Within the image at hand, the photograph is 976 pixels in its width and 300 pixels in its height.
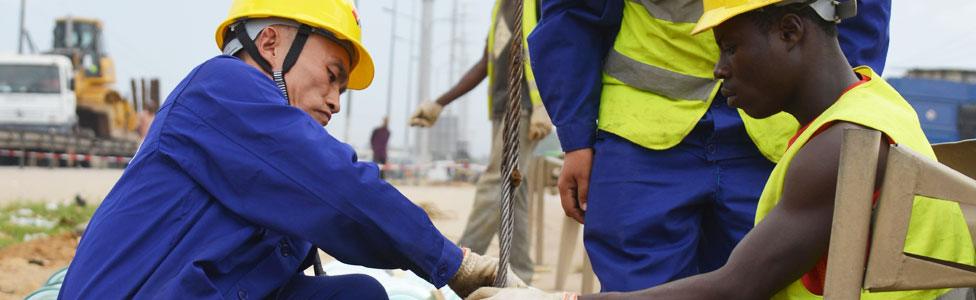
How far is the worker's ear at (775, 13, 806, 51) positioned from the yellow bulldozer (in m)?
28.2

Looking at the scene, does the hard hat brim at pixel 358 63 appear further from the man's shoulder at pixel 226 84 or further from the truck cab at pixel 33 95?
the truck cab at pixel 33 95

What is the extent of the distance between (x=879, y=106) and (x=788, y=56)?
0.80 feet

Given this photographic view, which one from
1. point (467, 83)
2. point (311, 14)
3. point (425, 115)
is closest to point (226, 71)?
point (311, 14)

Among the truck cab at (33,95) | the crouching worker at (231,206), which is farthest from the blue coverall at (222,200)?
the truck cab at (33,95)

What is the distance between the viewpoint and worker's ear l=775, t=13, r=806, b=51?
2102 mm

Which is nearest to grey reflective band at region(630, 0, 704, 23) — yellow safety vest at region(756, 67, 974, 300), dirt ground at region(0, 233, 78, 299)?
yellow safety vest at region(756, 67, 974, 300)

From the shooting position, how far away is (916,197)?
1.78 metres

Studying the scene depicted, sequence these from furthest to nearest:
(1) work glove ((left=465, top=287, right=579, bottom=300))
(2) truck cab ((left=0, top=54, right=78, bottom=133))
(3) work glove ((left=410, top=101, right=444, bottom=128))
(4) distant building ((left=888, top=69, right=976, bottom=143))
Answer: (2) truck cab ((left=0, top=54, right=78, bottom=133)) → (4) distant building ((left=888, top=69, right=976, bottom=143)) → (3) work glove ((left=410, top=101, right=444, bottom=128)) → (1) work glove ((left=465, top=287, right=579, bottom=300))

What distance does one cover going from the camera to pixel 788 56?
211 cm

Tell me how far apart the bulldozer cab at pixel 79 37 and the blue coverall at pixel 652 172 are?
30.5 meters

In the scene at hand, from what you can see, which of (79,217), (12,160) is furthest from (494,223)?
(12,160)

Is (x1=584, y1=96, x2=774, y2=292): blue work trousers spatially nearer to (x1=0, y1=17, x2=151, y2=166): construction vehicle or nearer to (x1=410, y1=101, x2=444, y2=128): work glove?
(x1=410, y1=101, x2=444, y2=128): work glove

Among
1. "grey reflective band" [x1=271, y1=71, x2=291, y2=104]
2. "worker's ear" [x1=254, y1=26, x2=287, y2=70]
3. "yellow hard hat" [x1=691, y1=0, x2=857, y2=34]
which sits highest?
"yellow hard hat" [x1=691, y1=0, x2=857, y2=34]

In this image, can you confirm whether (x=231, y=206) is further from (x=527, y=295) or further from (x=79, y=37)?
(x=79, y=37)
